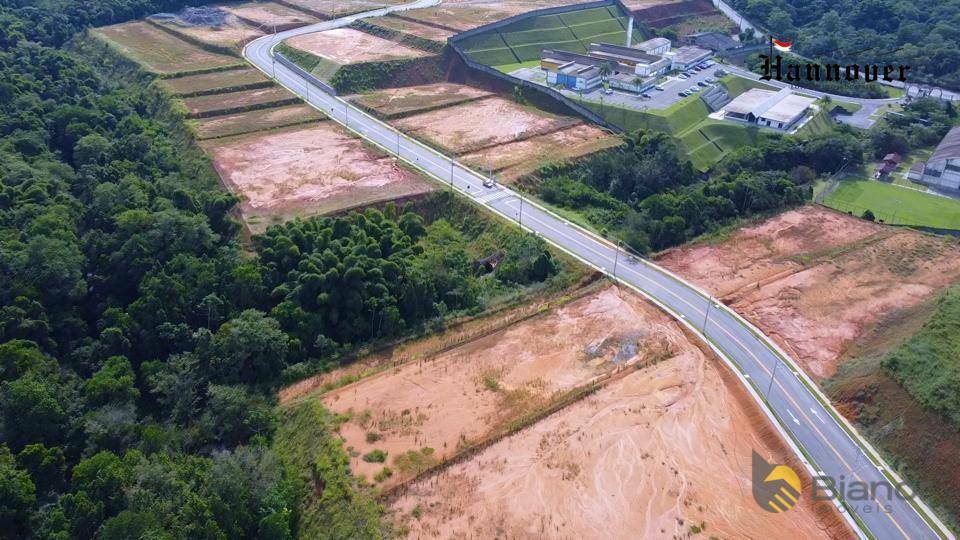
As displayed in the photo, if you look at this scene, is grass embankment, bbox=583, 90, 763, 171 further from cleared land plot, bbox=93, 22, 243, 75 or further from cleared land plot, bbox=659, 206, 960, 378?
cleared land plot, bbox=93, 22, 243, 75

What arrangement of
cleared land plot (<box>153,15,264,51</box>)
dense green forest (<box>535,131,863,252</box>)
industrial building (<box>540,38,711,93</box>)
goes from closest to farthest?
dense green forest (<box>535,131,863,252</box>) < industrial building (<box>540,38,711,93</box>) < cleared land plot (<box>153,15,264,51</box>)

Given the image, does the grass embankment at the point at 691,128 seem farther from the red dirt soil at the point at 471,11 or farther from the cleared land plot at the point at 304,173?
the red dirt soil at the point at 471,11

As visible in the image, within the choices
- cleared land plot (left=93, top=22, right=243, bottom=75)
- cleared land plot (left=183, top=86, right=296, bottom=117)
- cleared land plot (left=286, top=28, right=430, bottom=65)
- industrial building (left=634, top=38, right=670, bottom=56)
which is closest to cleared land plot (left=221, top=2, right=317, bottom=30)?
cleared land plot (left=286, top=28, right=430, bottom=65)

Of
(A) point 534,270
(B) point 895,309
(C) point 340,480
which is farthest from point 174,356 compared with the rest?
(B) point 895,309

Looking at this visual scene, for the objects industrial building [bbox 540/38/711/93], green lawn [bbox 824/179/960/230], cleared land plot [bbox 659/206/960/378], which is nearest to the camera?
cleared land plot [bbox 659/206/960/378]

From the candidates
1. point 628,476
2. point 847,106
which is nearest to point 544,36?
point 847,106

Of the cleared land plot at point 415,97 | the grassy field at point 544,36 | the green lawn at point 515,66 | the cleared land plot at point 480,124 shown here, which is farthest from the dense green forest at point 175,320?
the grassy field at point 544,36
